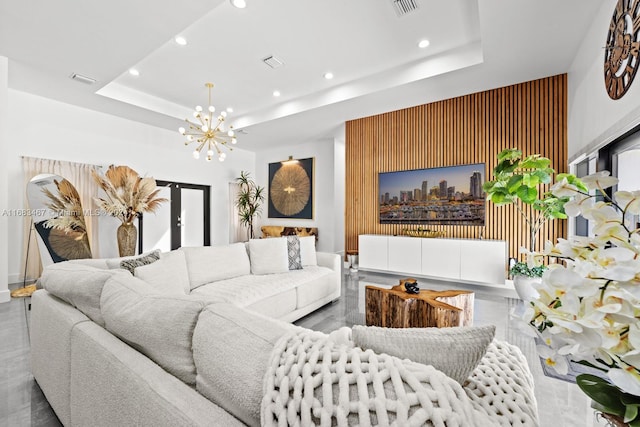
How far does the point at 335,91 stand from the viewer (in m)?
4.72

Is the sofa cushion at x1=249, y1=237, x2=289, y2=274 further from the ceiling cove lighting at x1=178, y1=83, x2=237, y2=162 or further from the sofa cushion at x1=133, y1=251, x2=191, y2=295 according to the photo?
the ceiling cove lighting at x1=178, y1=83, x2=237, y2=162

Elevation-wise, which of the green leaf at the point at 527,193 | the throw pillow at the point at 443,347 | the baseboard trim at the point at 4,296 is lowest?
the baseboard trim at the point at 4,296

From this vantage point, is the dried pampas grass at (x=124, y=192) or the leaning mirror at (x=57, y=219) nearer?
the leaning mirror at (x=57, y=219)

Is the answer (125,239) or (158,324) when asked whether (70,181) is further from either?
(158,324)

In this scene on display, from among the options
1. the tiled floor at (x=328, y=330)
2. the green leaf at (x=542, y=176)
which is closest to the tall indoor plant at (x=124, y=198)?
the tiled floor at (x=328, y=330)

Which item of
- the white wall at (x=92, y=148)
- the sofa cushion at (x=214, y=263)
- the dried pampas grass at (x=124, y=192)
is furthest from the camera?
the dried pampas grass at (x=124, y=192)

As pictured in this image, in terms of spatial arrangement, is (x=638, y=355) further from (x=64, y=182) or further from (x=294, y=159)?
(x=294, y=159)

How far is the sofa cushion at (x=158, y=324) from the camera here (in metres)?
0.86

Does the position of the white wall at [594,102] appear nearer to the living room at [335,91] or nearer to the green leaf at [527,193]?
the living room at [335,91]

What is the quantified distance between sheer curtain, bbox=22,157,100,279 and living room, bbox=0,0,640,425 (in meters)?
0.11

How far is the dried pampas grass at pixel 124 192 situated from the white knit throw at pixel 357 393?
5479 mm

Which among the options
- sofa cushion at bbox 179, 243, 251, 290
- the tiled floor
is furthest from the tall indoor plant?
sofa cushion at bbox 179, 243, 251, 290

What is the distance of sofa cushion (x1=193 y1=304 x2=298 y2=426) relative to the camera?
656mm

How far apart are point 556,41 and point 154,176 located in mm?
6835
